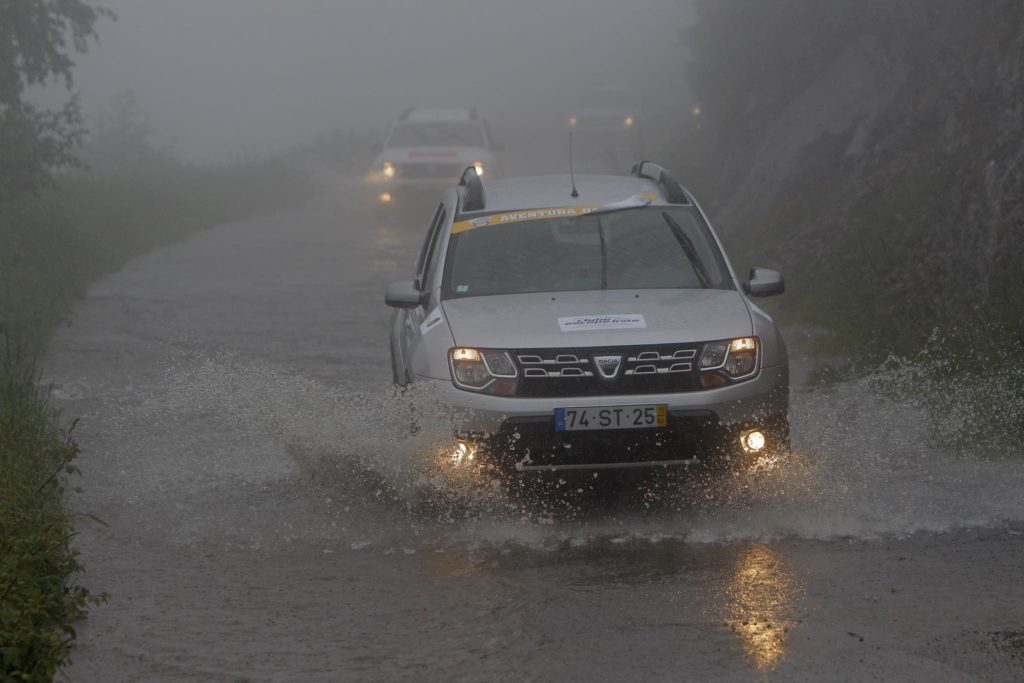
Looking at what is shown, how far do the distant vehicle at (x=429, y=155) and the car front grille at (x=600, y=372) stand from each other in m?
16.7

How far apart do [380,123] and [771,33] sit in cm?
5605

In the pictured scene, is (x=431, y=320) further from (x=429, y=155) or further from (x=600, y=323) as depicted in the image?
(x=429, y=155)

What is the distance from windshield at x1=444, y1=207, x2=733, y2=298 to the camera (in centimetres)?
A: 774

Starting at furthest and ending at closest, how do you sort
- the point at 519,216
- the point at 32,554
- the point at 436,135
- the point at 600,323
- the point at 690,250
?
1. the point at 436,135
2. the point at 519,216
3. the point at 690,250
4. the point at 600,323
5. the point at 32,554

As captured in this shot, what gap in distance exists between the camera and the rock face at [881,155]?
11.1 metres

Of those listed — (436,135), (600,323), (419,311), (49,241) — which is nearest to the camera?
(600,323)

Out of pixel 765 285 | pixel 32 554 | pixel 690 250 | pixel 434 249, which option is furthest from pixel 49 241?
pixel 32 554

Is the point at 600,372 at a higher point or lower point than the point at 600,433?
higher

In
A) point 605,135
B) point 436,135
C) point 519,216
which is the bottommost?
point 605,135

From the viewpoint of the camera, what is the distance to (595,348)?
21.8 ft

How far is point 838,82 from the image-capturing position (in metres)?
18.3

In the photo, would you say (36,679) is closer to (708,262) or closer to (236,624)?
(236,624)

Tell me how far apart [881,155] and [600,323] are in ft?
30.9

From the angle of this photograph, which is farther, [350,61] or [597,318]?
[350,61]
